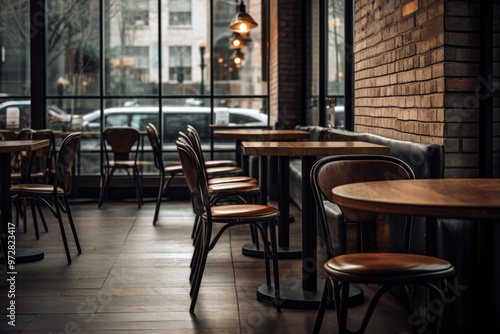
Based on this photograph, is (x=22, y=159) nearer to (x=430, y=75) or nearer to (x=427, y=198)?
(x=430, y=75)

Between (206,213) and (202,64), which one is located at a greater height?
(202,64)

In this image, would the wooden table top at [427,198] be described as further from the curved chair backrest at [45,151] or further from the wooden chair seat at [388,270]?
the curved chair backrest at [45,151]

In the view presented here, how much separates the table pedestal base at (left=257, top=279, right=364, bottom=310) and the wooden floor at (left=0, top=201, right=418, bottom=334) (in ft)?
0.16

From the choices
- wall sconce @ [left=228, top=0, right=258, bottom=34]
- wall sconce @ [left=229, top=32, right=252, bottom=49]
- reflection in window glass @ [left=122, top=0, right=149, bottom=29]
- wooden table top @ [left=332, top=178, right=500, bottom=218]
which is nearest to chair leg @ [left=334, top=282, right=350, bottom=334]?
wooden table top @ [left=332, top=178, right=500, bottom=218]

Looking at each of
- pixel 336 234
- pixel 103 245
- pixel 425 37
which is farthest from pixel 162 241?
pixel 425 37

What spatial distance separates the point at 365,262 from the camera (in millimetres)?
2676

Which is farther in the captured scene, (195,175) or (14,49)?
(14,49)

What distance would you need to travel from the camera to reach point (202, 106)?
9.43m

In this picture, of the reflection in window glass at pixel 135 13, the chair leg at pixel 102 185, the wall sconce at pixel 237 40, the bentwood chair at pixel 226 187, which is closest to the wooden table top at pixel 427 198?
the bentwood chair at pixel 226 187

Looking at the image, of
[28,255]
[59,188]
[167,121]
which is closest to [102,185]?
[167,121]

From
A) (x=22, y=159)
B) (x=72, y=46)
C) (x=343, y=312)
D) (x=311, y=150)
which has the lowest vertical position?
(x=343, y=312)

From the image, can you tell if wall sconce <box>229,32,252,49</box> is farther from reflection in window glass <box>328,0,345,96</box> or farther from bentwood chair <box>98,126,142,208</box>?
reflection in window glass <box>328,0,345,96</box>

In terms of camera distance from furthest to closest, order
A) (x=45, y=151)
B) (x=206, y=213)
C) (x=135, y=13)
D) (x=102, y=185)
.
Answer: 1. (x=135, y=13)
2. (x=102, y=185)
3. (x=45, y=151)
4. (x=206, y=213)

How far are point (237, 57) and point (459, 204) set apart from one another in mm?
7436
